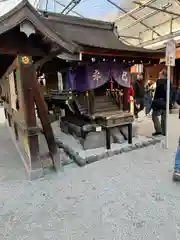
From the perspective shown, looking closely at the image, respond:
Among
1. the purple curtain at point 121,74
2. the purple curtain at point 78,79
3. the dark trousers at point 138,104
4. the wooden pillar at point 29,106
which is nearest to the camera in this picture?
the wooden pillar at point 29,106

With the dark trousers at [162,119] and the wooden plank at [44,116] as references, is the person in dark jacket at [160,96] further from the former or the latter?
the wooden plank at [44,116]

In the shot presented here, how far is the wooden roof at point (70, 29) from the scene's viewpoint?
2318 mm

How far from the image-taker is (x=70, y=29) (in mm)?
4770

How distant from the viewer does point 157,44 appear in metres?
8.85

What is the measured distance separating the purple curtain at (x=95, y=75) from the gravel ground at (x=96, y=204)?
189 centimetres

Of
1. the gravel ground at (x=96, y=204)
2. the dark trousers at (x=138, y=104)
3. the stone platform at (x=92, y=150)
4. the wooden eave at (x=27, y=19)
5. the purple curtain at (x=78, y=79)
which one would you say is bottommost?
the gravel ground at (x=96, y=204)

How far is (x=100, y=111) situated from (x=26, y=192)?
261cm

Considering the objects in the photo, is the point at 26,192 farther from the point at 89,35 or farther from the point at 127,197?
the point at 89,35

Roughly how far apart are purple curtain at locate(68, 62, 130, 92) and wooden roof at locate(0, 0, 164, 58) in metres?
0.46

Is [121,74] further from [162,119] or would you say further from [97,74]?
[162,119]

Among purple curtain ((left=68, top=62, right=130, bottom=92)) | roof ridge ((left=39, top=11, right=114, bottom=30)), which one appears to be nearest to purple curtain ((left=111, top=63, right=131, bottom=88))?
purple curtain ((left=68, top=62, right=130, bottom=92))

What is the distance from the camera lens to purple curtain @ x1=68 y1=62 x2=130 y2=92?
403 centimetres

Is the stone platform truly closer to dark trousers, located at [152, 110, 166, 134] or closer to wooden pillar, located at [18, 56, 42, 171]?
dark trousers, located at [152, 110, 166, 134]

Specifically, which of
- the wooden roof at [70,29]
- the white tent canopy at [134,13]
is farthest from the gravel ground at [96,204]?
the white tent canopy at [134,13]
